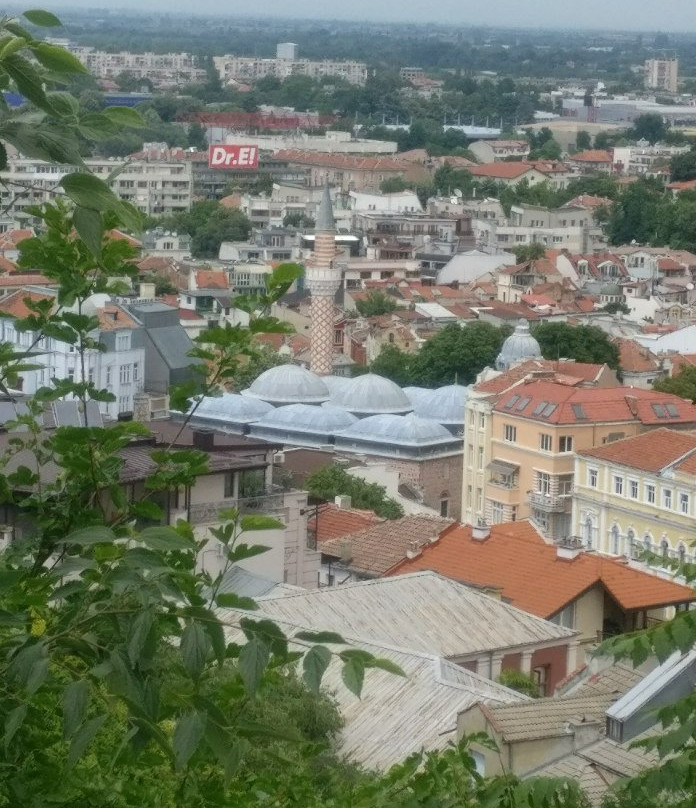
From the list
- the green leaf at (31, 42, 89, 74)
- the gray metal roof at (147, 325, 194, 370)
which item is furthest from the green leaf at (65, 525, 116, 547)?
the gray metal roof at (147, 325, 194, 370)

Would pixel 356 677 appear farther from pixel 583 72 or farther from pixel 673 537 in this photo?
pixel 583 72

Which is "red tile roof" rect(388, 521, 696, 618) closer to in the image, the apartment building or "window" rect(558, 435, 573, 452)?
the apartment building

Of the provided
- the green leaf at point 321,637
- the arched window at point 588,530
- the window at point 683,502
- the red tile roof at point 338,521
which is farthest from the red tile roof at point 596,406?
the green leaf at point 321,637

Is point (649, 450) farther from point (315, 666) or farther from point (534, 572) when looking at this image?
point (315, 666)

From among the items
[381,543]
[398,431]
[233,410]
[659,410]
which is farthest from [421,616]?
[233,410]

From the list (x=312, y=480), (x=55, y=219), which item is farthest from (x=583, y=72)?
(x=55, y=219)
